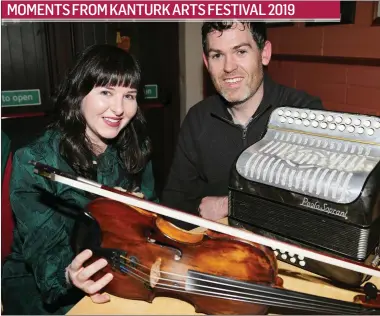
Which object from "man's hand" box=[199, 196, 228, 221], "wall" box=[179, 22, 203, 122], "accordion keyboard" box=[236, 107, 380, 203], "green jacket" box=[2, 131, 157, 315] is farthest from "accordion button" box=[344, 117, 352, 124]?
"wall" box=[179, 22, 203, 122]

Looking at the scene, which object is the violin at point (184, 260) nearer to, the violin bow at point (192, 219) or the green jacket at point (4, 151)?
the violin bow at point (192, 219)

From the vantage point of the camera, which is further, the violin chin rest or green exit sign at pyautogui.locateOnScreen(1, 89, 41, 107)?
green exit sign at pyautogui.locateOnScreen(1, 89, 41, 107)

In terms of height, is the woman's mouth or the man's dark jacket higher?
the woman's mouth

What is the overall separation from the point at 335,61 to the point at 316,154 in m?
1.51

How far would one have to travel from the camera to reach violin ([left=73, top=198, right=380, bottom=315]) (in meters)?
0.90

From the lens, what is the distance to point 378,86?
7.39 feet

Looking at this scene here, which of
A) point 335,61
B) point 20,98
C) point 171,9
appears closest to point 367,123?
point 335,61

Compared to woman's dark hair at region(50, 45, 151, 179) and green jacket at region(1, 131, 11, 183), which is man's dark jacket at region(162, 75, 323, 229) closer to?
woman's dark hair at region(50, 45, 151, 179)

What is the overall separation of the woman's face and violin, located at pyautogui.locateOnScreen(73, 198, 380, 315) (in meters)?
0.49

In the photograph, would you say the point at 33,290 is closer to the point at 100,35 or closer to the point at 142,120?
the point at 142,120

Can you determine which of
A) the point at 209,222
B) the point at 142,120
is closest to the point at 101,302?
the point at 209,222

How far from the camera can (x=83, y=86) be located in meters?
1.43

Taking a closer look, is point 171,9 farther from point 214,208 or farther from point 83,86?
point 214,208

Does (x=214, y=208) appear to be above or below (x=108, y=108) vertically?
below
